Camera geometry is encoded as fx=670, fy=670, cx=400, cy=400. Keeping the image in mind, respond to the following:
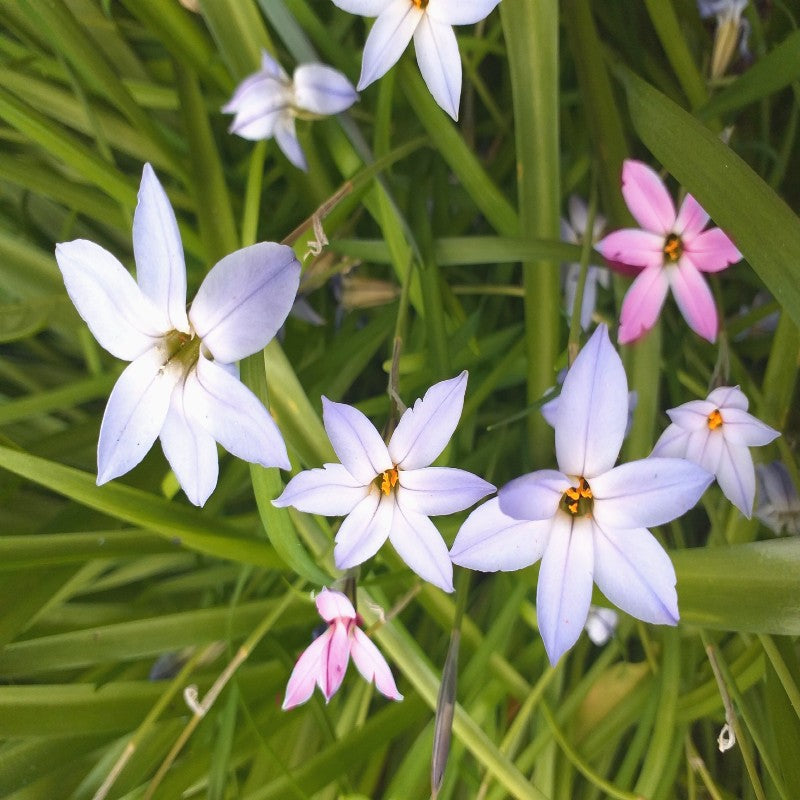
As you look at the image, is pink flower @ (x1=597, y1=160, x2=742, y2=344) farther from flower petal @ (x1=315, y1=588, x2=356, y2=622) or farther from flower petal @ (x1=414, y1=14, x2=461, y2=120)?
flower petal @ (x1=315, y1=588, x2=356, y2=622)

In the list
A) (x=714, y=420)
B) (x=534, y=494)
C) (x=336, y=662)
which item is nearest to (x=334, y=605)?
(x=336, y=662)

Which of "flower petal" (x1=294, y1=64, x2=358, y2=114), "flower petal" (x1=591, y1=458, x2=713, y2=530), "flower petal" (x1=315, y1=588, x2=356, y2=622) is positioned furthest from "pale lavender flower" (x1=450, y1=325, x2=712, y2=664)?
"flower petal" (x1=294, y1=64, x2=358, y2=114)

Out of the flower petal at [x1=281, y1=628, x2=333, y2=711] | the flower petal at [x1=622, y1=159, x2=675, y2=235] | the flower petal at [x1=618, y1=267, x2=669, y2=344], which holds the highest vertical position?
the flower petal at [x1=622, y1=159, x2=675, y2=235]

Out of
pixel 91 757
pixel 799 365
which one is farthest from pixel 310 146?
pixel 91 757

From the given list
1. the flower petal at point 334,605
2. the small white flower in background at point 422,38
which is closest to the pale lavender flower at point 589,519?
the flower petal at point 334,605

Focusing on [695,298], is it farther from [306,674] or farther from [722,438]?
[306,674]

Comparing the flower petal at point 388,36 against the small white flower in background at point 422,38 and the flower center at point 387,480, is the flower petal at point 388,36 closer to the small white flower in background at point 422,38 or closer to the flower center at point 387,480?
the small white flower in background at point 422,38

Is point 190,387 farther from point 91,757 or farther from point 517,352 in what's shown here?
point 91,757
